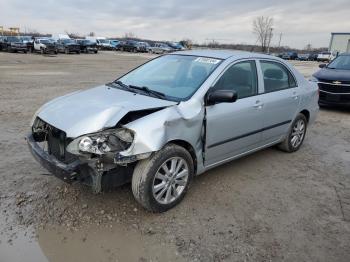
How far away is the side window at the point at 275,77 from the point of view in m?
4.81

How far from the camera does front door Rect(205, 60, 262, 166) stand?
13.0 feet

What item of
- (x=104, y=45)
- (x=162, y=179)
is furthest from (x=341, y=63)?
(x=104, y=45)

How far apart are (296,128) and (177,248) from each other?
3.38 m

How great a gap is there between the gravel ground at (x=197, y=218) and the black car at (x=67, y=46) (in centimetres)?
3496

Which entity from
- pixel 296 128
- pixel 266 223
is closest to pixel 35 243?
pixel 266 223

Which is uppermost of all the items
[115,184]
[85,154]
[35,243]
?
[85,154]

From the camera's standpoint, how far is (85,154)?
3176mm

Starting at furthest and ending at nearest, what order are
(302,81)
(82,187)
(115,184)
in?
1. (302,81)
2. (82,187)
3. (115,184)

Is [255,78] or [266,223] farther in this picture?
[255,78]

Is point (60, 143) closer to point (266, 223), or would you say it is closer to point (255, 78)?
point (266, 223)

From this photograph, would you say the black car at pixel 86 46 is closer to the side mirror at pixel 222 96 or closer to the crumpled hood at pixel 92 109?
the crumpled hood at pixel 92 109

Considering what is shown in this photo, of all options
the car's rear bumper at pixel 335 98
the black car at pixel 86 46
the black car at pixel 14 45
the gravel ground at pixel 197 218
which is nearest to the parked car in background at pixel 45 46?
the black car at pixel 14 45

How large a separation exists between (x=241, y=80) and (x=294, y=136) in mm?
1815

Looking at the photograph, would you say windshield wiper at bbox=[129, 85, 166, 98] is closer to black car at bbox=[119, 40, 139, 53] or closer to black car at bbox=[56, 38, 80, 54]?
black car at bbox=[56, 38, 80, 54]
